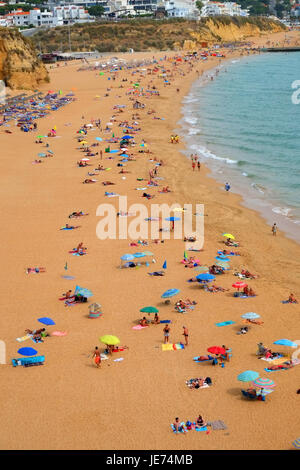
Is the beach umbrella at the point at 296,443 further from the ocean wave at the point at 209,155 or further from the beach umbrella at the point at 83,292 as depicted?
the ocean wave at the point at 209,155

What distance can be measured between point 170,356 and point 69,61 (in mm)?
81662

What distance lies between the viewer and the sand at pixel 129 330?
39.3 ft

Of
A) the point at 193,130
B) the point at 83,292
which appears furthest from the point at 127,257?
the point at 193,130

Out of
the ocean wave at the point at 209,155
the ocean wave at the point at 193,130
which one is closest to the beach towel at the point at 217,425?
the ocean wave at the point at 209,155

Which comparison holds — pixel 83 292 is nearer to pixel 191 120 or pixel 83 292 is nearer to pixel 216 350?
pixel 216 350

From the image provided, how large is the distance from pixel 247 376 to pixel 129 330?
4.06 meters

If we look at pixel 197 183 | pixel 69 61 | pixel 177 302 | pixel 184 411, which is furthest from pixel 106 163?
pixel 69 61

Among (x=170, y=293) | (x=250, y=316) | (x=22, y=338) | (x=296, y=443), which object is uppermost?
(x=170, y=293)

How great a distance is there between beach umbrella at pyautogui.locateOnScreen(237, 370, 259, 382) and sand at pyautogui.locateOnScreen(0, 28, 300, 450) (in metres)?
0.45

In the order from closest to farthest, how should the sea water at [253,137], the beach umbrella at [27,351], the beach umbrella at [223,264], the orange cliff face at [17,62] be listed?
the beach umbrella at [27,351] → the beach umbrella at [223,264] → the sea water at [253,137] → the orange cliff face at [17,62]

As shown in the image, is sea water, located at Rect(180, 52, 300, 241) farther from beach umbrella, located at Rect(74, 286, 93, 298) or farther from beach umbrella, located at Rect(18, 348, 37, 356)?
beach umbrella, located at Rect(18, 348, 37, 356)

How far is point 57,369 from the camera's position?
46.1 ft

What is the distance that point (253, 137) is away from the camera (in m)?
40.8

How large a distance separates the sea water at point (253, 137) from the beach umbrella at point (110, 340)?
1094 cm
